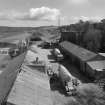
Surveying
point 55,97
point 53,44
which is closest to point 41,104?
point 55,97

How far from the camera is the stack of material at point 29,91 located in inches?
501

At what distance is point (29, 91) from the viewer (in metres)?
14.6

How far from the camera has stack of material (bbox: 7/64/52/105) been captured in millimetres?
12718

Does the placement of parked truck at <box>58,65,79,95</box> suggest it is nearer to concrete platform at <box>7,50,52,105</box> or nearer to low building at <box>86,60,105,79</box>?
concrete platform at <box>7,50,52,105</box>

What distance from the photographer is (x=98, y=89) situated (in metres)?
21.4

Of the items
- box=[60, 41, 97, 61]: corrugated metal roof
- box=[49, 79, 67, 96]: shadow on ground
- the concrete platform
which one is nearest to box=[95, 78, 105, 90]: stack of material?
box=[49, 79, 67, 96]: shadow on ground

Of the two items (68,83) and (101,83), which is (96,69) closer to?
(101,83)

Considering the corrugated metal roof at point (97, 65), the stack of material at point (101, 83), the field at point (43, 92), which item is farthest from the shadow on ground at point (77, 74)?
the corrugated metal roof at point (97, 65)

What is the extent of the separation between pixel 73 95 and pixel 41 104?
743 cm

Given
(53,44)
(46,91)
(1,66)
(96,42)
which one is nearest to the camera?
(46,91)

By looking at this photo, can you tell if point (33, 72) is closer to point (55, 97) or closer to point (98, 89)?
point (55, 97)

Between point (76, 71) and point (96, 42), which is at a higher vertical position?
point (96, 42)

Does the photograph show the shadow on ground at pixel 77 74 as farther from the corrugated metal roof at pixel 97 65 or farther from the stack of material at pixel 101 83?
the corrugated metal roof at pixel 97 65

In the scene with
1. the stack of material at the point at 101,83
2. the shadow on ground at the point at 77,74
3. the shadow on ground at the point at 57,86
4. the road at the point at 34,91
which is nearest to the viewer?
the road at the point at 34,91
